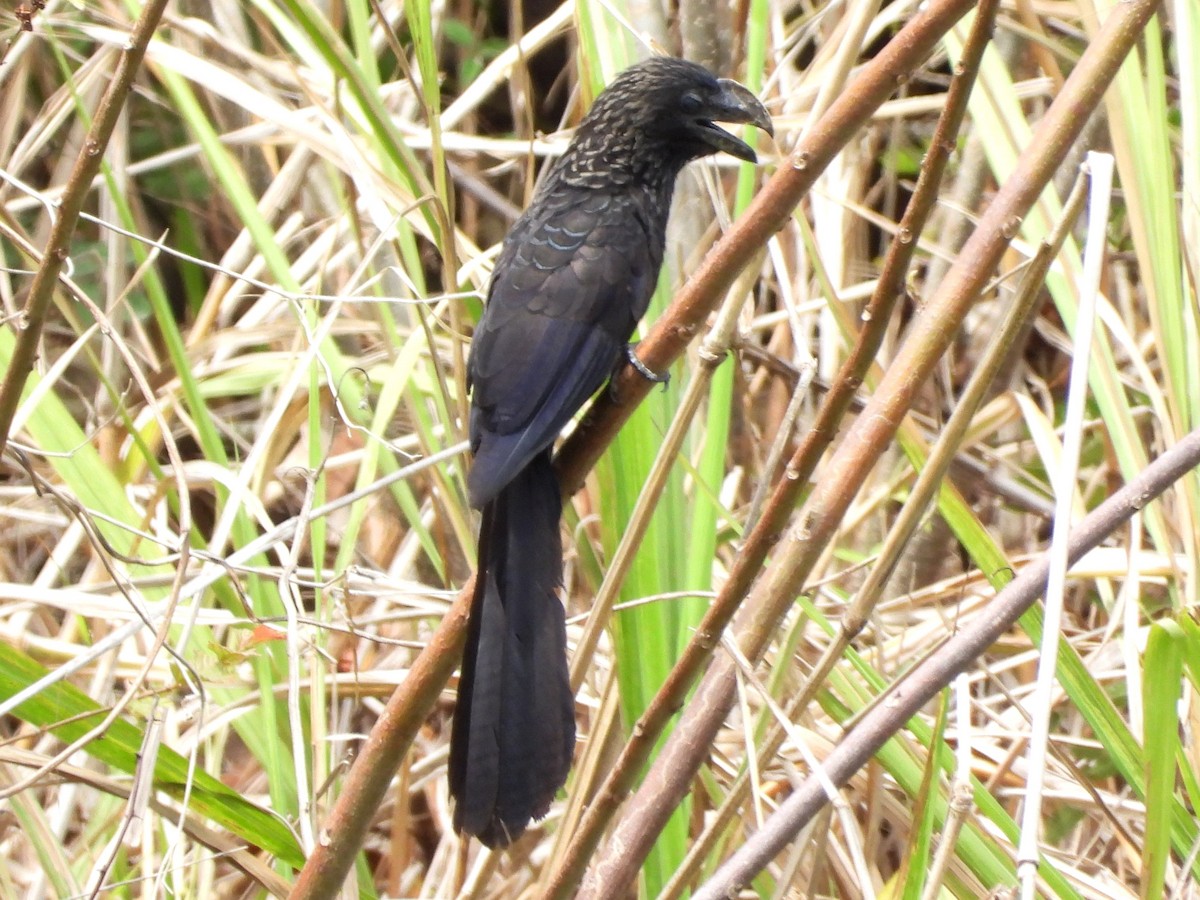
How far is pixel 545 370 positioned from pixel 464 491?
251mm

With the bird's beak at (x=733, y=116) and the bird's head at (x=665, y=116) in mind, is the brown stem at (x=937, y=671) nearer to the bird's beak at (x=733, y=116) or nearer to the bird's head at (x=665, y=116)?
the bird's beak at (x=733, y=116)

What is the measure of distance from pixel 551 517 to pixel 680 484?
0.53ft

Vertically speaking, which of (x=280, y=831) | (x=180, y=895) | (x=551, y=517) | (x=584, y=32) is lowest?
(x=180, y=895)

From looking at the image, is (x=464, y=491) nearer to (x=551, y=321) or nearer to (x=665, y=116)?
(x=551, y=321)

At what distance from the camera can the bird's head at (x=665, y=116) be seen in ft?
5.78

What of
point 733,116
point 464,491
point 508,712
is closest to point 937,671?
point 508,712

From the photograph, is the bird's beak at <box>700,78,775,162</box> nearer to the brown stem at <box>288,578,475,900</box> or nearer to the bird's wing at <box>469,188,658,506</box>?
Result: the bird's wing at <box>469,188,658,506</box>

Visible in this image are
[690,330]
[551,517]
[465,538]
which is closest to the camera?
[690,330]

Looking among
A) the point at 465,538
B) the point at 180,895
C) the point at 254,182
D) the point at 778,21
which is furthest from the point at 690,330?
the point at 254,182

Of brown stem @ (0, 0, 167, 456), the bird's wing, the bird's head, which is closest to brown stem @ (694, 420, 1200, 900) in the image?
the bird's wing

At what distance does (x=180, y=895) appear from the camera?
58.8 inches

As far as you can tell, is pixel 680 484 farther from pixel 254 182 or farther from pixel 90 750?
pixel 254 182

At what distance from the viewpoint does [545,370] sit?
1.53 meters

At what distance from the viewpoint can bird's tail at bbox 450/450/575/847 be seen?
47.4 inches
